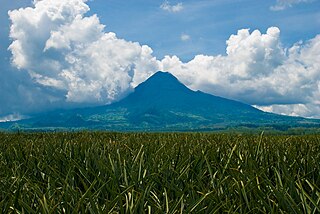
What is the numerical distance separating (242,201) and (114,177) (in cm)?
98

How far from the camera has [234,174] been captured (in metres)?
3.28

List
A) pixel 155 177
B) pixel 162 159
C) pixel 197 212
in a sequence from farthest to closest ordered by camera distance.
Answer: pixel 162 159, pixel 155 177, pixel 197 212

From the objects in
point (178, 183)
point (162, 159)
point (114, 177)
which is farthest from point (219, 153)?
point (114, 177)

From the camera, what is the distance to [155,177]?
336cm

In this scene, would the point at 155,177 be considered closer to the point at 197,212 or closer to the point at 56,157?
the point at 197,212

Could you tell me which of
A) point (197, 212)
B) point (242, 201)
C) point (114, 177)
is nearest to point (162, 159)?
point (114, 177)

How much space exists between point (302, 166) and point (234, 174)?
111cm

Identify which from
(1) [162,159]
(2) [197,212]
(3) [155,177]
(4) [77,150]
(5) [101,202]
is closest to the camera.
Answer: (2) [197,212]

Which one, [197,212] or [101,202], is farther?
[101,202]

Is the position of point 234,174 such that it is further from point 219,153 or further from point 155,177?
point 219,153

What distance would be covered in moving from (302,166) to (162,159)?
1.43 meters

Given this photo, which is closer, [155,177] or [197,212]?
[197,212]

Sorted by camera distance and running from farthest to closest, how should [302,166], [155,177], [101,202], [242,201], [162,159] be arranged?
[162,159], [302,166], [155,177], [101,202], [242,201]

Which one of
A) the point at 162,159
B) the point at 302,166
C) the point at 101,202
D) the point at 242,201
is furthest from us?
the point at 162,159
